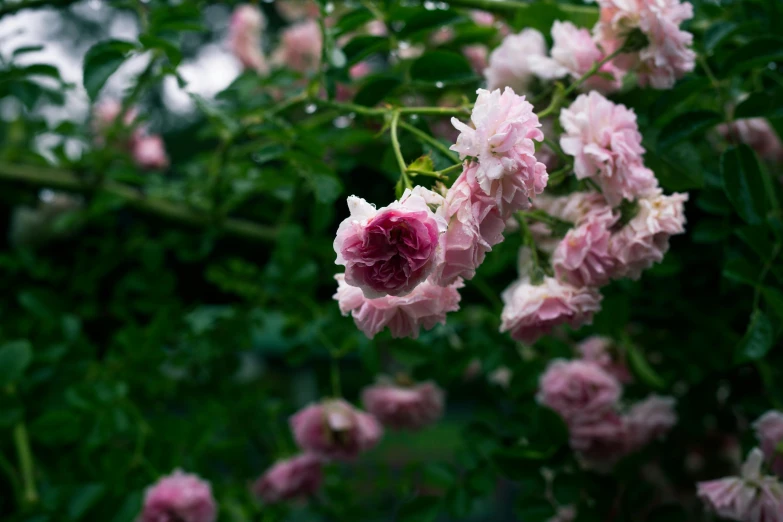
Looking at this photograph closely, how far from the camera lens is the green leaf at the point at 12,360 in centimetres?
75

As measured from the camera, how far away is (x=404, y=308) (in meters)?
0.39

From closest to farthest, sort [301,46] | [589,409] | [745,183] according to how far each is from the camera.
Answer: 1. [745,183]
2. [589,409]
3. [301,46]

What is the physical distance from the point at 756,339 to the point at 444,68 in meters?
0.34

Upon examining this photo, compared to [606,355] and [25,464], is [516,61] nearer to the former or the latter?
[606,355]

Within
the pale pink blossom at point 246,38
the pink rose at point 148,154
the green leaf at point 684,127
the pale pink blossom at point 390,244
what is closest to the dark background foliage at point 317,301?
the green leaf at point 684,127

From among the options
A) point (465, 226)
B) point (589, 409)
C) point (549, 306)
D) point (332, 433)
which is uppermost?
point (465, 226)

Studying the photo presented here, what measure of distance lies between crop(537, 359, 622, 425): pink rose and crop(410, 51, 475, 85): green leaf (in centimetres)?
33

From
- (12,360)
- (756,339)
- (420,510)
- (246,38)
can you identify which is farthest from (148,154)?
(756,339)

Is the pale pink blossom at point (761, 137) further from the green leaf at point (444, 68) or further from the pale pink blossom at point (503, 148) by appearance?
the pale pink blossom at point (503, 148)

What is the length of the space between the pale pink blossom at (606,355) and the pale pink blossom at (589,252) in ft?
1.53

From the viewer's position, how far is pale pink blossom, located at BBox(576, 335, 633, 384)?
89cm

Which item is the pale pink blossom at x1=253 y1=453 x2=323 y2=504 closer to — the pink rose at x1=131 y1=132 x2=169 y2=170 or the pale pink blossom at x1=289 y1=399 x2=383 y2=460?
the pale pink blossom at x1=289 y1=399 x2=383 y2=460

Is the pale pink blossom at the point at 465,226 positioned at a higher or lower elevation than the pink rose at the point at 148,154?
higher

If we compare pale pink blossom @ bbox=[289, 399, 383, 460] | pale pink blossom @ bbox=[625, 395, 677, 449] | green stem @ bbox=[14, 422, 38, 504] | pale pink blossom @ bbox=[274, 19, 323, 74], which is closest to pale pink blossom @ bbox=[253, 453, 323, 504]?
pale pink blossom @ bbox=[289, 399, 383, 460]
